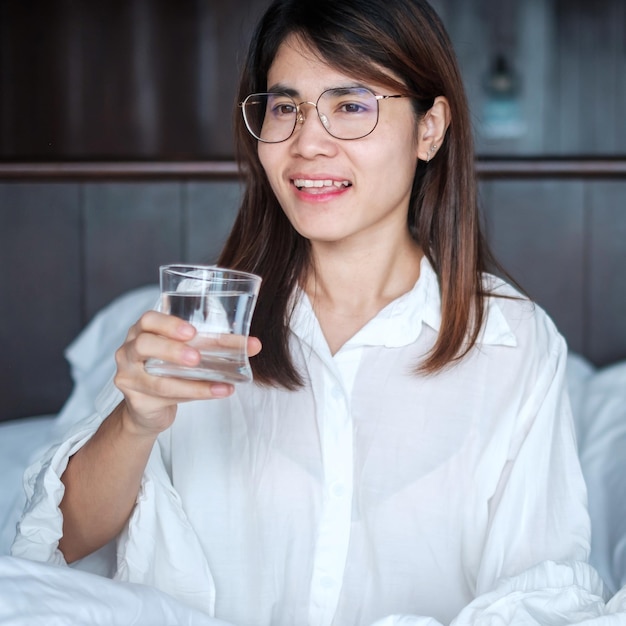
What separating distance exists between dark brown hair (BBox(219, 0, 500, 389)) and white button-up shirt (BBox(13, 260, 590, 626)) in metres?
0.04

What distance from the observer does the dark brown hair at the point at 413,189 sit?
4.31 ft

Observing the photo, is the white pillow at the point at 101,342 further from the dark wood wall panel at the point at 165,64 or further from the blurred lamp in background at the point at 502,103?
the blurred lamp in background at the point at 502,103

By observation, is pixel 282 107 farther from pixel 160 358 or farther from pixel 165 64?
pixel 165 64

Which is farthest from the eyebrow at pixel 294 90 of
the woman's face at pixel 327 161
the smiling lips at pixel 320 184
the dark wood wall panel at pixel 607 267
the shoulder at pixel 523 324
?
the dark wood wall panel at pixel 607 267

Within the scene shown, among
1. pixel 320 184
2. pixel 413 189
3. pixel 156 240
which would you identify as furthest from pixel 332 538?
pixel 156 240

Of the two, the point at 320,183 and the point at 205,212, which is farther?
the point at 205,212

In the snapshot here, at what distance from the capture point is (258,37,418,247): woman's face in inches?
51.1

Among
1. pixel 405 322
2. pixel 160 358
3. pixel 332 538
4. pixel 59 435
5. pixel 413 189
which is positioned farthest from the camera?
pixel 59 435

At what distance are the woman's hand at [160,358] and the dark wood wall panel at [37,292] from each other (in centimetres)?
122

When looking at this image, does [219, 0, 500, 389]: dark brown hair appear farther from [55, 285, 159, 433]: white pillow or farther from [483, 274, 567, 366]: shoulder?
[55, 285, 159, 433]: white pillow

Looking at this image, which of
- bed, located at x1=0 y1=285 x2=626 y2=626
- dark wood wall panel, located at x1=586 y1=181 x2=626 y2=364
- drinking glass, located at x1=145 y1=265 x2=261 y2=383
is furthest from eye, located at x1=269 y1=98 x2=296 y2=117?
dark wood wall panel, located at x1=586 y1=181 x2=626 y2=364

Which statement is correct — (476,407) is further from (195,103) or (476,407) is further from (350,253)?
(195,103)

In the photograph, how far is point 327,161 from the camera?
129cm

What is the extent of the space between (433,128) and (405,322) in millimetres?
284
